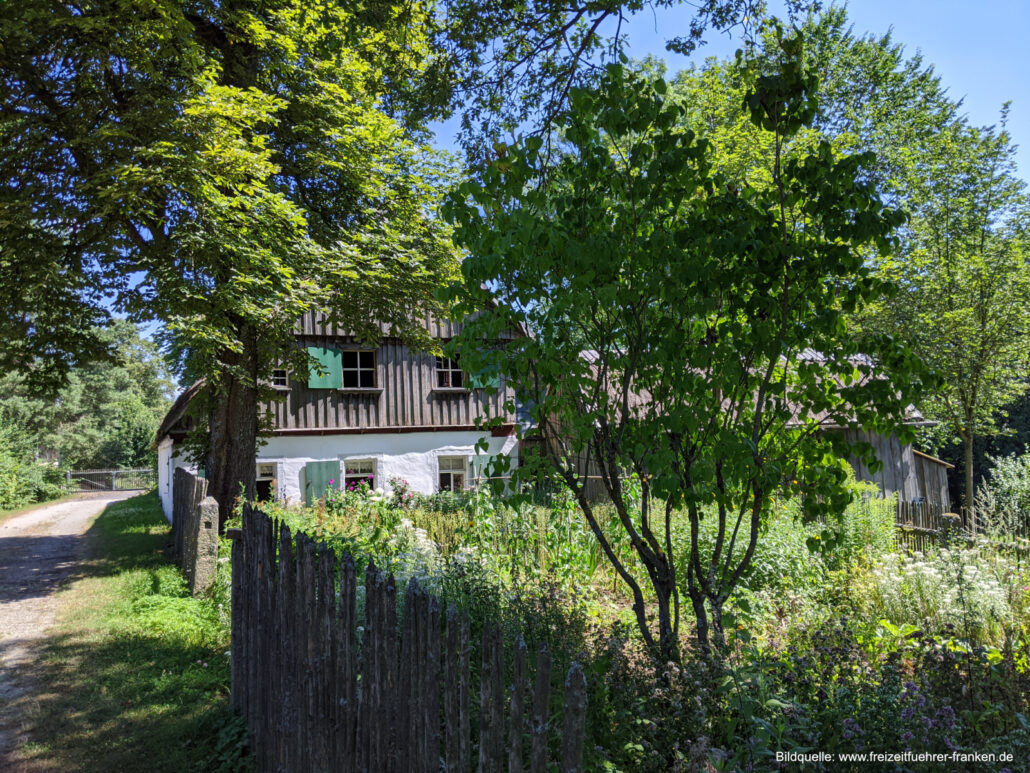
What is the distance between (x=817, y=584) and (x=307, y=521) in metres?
6.83

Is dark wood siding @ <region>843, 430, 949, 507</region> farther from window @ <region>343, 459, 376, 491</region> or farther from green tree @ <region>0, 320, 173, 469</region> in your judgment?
green tree @ <region>0, 320, 173, 469</region>

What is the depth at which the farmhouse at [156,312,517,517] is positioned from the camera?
53.4ft

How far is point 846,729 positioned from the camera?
8.75ft

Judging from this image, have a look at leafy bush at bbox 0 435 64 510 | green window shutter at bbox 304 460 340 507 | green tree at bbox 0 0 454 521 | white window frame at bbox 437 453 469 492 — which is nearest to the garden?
green tree at bbox 0 0 454 521

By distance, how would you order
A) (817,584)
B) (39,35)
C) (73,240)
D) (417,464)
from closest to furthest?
(817,584)
(39,35)
(73,240)
(417,464)

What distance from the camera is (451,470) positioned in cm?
1866

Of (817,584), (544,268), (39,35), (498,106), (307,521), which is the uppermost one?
(39,35)

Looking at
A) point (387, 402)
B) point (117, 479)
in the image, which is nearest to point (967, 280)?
point (387, 402)

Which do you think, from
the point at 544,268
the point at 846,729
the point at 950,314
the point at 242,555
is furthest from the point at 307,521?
the point at 950,314

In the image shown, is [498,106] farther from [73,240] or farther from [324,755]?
[73,240]

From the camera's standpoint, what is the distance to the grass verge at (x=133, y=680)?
4480 millimetres

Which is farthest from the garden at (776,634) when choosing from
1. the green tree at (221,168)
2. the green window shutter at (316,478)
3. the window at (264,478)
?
the window at (264,478)

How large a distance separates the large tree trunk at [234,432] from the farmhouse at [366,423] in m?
3.95

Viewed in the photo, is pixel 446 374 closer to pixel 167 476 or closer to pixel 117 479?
pixel 167 476
